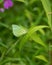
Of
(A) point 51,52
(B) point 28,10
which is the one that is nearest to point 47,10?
(A) point 51,52

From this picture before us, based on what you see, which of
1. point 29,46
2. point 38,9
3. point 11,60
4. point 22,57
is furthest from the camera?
point 38,9

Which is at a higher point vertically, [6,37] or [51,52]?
[6,37]

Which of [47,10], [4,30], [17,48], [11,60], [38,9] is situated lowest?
[11,60]

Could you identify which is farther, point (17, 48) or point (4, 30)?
point (4, 30)

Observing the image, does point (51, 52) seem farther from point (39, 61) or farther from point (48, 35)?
point (48, 35)

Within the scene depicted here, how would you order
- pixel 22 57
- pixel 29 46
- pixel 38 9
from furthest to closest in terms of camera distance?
pixel 38 9 < pixel 29 46 < pixel 22 57

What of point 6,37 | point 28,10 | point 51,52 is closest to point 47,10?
point 51,52

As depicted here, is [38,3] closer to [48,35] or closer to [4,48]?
[48,35]
